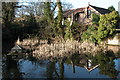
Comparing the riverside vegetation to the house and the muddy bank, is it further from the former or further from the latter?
the house

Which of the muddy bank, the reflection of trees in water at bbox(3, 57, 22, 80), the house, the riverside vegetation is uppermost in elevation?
the house

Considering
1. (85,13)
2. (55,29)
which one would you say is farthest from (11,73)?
(85,13)

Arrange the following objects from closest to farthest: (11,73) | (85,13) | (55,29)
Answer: (11,73) → (55,29) → (85,13)

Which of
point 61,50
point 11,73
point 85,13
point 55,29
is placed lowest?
point 11,73

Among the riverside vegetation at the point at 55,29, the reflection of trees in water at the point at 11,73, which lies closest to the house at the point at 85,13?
the riverside vegetation at the point at 55,29

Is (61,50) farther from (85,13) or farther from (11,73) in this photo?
(85,13)

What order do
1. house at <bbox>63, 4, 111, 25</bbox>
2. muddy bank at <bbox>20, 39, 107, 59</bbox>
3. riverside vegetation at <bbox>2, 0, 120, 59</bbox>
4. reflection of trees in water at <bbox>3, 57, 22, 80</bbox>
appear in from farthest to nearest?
house at <bbox>63, 4, 111, 25</bbox>
riverside vegetation at <bbox>2, 0, 120, 59</bbox>
muddy bank at <bbox>20, 39, 107, 59</bbox>
reflection of trees in water at <bbox>3, 57, 22, 80</bbox>

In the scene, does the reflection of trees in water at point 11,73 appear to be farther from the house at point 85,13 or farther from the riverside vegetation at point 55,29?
the house at point 85,13

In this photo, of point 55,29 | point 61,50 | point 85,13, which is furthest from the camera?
point 85,13

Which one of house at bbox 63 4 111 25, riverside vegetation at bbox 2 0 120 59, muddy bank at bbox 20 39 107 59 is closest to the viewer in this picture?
muddy bank at bbox 20 39 107 59

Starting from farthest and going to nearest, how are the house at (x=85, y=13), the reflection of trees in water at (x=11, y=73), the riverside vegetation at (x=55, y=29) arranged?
1. the house at (x=85, y=13)
2. the riverside vegetation at (x=55, y=29)
3. the reflection of trees in water at (x=11, y=73)

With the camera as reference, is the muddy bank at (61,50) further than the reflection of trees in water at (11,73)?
Yes

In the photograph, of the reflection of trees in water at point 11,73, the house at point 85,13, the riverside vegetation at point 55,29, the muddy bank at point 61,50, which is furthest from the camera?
the house at point 85,13

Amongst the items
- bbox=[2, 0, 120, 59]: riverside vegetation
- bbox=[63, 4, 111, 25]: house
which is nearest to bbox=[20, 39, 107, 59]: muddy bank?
bbox=[2, 0, 120, 59]: riverside vegetation
